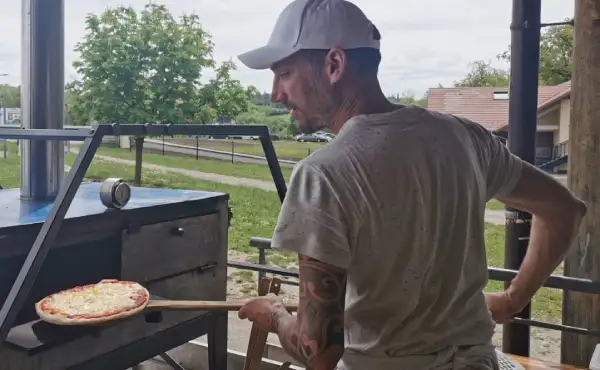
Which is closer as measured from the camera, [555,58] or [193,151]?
[555,58]

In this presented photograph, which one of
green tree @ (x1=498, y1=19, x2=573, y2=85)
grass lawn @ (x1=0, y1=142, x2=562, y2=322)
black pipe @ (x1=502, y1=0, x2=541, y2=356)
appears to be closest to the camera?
black pipe @ (x1=502, y1=0, x2=541, y2=356)

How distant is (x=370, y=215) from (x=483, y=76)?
92.8 inches

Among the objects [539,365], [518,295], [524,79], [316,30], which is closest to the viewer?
[316,30]

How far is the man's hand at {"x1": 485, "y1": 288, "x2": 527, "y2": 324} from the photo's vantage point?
1.38m

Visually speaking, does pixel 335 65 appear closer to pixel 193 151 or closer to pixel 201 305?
pixel 201 305

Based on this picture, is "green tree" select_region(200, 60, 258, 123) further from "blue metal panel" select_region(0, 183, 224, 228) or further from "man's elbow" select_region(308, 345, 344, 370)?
"man's elbow" select_region(308, 345, 344, 370)

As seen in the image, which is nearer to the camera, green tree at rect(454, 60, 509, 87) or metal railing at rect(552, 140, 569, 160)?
metal railing at rect(552, 140, 569, 160)

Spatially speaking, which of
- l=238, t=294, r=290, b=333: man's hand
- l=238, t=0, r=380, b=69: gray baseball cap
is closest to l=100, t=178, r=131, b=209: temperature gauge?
→ l=238, t=294, r=290, b=333: man's hand

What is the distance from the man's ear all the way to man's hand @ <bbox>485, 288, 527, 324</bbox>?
671mm

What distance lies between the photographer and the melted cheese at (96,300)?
5.11ft

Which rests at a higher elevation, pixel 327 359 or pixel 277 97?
pixel 277 97

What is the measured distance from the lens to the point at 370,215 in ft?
3.01

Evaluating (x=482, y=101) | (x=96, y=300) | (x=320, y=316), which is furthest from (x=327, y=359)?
(x=482, y=101)

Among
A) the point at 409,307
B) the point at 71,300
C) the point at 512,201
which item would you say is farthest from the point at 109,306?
the point at 512,201
